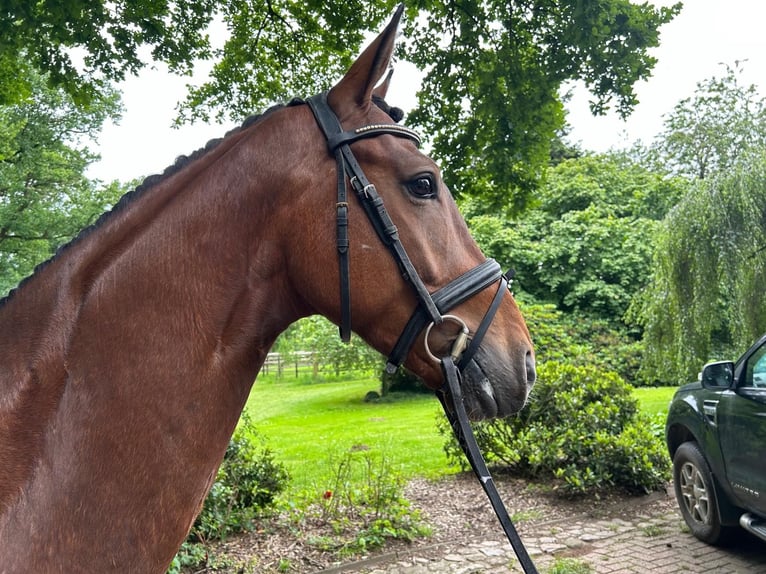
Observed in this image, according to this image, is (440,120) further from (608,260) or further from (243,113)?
(608,260)

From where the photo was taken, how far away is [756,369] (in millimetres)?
4234

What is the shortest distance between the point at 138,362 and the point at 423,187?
0.93 m

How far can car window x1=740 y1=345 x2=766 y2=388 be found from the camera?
4.17m

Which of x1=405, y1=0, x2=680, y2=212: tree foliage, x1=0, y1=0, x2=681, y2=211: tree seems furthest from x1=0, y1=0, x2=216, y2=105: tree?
x1=405, y1=0, x2=680, y2=212: tree foliage

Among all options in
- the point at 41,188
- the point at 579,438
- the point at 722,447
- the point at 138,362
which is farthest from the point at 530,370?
the point at 41,188

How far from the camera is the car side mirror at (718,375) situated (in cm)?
433

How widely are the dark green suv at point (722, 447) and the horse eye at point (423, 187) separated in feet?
12.2

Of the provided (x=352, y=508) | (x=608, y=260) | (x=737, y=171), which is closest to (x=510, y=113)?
(x=352, y=508)

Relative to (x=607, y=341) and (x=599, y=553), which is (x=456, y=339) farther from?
(x=607, y=341)

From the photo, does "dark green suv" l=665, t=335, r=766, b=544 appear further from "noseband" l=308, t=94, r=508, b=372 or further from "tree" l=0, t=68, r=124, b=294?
"tree" l=0, t=68, r=124, b=294

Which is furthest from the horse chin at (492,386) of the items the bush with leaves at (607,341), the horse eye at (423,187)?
the bush with leaves at (607,341)

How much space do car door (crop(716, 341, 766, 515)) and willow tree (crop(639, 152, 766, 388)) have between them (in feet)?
21.4

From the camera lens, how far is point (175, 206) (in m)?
1.58

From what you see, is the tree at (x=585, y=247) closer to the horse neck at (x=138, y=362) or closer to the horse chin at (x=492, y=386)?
the horse chin at (x=492, y=386)
